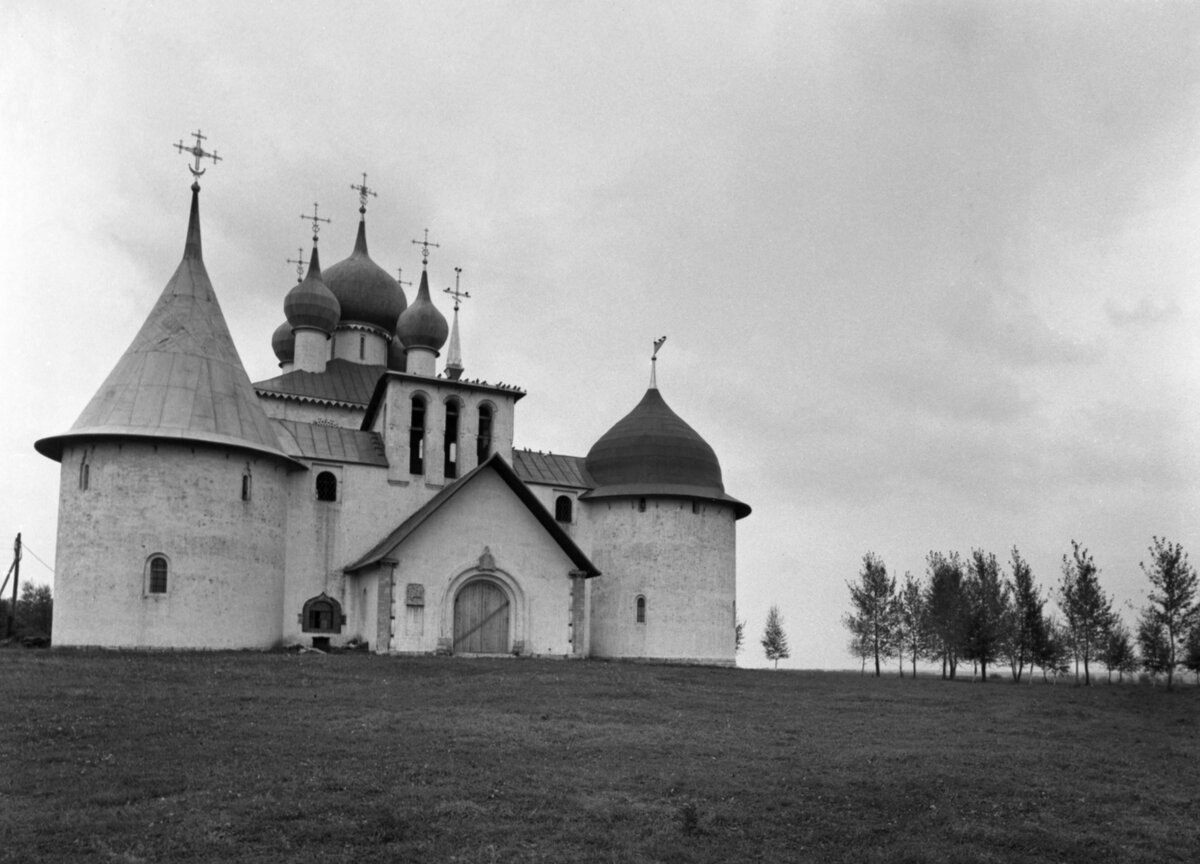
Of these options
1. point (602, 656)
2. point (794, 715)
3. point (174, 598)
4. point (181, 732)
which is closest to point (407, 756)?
point (181, 732)

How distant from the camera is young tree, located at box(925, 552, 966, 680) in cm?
4261

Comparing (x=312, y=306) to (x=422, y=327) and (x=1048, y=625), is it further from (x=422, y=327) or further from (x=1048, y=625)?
(x=1048, y=625)

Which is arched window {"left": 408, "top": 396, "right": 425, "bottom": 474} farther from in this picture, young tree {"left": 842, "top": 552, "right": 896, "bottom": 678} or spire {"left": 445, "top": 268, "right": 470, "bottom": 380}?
young tree {"left": 842, "top": 552, "right": 896, "bottom": 678}

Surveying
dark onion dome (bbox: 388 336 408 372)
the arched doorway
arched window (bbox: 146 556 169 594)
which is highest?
dark onion dome (bbox: 388 336 408 372)

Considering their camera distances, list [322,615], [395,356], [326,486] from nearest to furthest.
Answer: [322,615] → [326,486] → [395,356]

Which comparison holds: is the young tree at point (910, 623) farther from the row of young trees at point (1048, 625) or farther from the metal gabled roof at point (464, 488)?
the metal gabled roof at point (464, 488)

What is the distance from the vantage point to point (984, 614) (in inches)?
1622

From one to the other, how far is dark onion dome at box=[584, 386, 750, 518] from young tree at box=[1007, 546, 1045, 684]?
11922mm

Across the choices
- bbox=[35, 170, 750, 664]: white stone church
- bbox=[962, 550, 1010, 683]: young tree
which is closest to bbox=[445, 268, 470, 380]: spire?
bbox=[35, 170, 750, 664]: white stone church

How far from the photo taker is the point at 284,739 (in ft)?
52.9

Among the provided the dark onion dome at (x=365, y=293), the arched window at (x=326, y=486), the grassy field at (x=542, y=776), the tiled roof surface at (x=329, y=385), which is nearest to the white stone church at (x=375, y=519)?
the arched window at (x=326, y=486)

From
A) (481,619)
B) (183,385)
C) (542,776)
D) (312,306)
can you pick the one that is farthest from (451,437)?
(542,776)

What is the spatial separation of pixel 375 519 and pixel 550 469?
6.47 meters

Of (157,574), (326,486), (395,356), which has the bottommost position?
(157,574)
